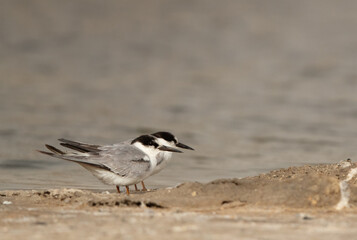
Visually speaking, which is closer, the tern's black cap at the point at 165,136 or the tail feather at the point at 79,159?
the tail feather at the point at 79,159

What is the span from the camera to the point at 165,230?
472 cm

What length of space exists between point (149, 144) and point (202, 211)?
228 centimetres

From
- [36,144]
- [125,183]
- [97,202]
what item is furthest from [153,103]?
[97,202]

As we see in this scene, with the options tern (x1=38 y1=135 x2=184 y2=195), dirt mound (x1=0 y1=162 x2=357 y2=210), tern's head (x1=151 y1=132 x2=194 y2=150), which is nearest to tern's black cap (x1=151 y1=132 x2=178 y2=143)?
tern's head (x1=151 y1=132 x2=194 y2=150)

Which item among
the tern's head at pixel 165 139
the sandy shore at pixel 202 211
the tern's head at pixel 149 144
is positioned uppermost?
the tern's head at pixel 165 139

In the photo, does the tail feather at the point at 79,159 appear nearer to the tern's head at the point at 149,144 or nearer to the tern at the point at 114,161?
the tern at the point at 114,161

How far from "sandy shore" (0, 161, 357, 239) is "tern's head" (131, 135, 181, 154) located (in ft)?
3.74

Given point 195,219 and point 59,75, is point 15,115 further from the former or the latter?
point 195,219

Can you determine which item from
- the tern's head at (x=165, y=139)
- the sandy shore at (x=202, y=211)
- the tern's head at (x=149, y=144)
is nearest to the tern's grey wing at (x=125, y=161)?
the tern's head at (x=149, y=144)

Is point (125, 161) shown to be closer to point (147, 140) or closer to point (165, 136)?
point (147, 140)

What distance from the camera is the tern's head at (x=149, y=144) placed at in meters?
7.96

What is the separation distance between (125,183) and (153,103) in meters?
8.15

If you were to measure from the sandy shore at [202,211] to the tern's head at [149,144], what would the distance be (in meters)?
1.14

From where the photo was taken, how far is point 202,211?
579 centimetres
